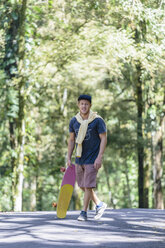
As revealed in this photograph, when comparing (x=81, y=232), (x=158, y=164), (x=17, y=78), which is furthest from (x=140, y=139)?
(x=81, y=232)

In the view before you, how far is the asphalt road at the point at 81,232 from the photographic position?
6168 millimetres

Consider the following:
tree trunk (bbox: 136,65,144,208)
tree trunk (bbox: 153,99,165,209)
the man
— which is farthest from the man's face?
tree trunk (bbox: 153,99,165,209)

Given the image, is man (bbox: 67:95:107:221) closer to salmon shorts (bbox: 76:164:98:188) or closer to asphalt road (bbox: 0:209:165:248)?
salmon shorts (bbox: 76:164:98:188)

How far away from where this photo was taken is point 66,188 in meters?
9.10

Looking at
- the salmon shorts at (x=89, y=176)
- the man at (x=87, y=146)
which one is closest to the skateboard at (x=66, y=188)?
the man at (x=87, y=146)

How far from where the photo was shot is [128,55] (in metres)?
16.1

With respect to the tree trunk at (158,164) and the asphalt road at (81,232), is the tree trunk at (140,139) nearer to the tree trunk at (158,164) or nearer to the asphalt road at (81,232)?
the tree trunk at (158,164)

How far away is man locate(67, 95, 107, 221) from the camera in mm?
8734

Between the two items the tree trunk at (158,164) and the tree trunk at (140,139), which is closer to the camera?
the tree trunk at (140,139)

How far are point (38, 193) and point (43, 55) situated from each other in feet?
51.5

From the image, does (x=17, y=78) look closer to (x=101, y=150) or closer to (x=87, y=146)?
(x=87, y=146)

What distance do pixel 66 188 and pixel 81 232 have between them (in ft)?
6.44

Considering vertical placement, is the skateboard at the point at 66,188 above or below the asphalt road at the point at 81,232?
above

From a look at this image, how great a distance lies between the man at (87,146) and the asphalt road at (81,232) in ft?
1.96
